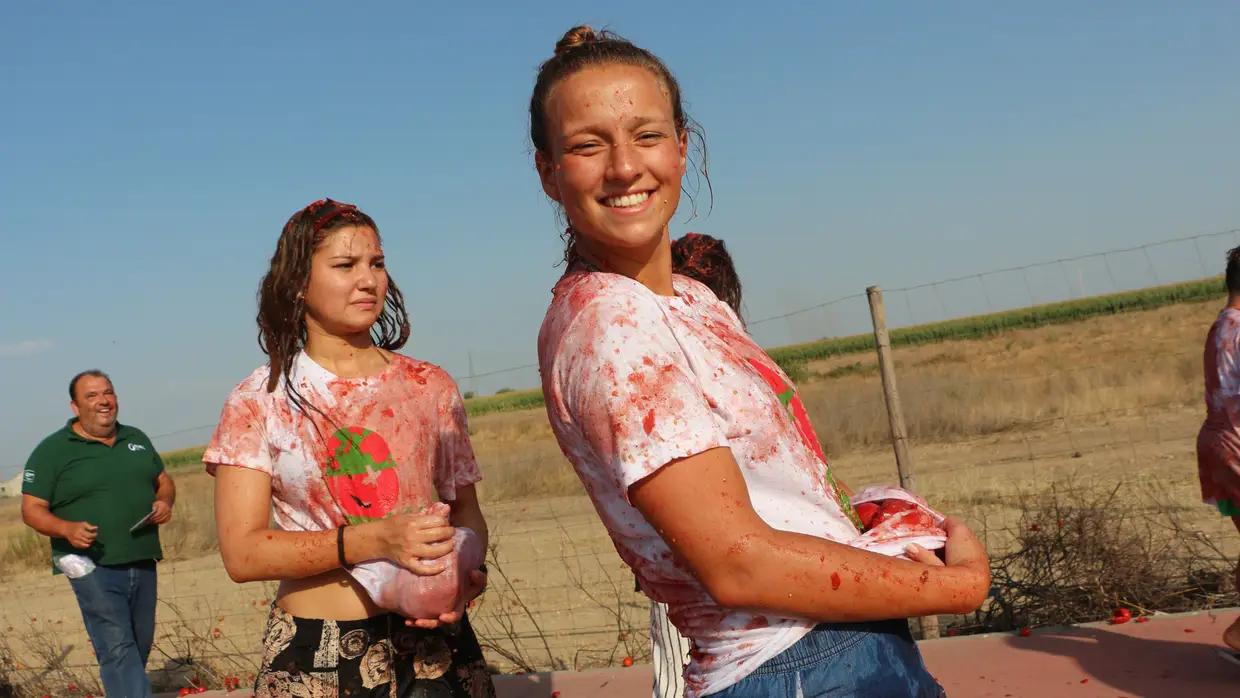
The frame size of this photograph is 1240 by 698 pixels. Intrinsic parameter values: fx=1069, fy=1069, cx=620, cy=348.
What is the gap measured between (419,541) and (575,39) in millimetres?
1311

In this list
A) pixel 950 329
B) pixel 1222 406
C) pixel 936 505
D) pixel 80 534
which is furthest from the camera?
pixel 950 329

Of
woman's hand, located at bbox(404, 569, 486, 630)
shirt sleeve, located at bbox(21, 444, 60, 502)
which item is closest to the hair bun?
woman's hand, located at bbox(404, 569, 486, 630)

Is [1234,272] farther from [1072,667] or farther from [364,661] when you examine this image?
[364,661]

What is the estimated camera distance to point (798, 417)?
157cm

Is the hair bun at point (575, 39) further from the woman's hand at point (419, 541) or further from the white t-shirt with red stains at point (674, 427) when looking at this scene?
the woman's hand at point (419, 541)

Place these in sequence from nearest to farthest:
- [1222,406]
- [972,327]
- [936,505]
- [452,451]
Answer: [452,451]
[1222,406]
[936,505]
[972,327]

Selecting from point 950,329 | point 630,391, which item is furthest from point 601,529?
point 950,329

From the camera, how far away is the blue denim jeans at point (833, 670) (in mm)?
1401

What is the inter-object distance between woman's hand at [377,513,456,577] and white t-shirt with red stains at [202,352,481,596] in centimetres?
12

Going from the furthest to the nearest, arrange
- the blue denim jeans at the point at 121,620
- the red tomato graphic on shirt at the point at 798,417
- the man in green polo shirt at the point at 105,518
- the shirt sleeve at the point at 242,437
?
the man in green polo shirt at the point at 105,518, the blue denim jeans at the point at 121,620, the shirt sleeve at the point at 242,437, the red tomato graphic on shirt at the point at 798,417

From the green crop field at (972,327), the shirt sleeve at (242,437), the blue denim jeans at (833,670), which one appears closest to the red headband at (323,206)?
the shirt sleeve at (242,437)

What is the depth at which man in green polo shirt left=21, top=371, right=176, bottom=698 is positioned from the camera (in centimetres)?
571

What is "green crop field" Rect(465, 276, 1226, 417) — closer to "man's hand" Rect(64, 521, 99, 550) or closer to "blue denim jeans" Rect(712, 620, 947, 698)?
"man's hand" Rect(64, 521, 99, 550)

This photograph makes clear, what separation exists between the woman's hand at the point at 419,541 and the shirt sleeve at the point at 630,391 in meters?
1.18
